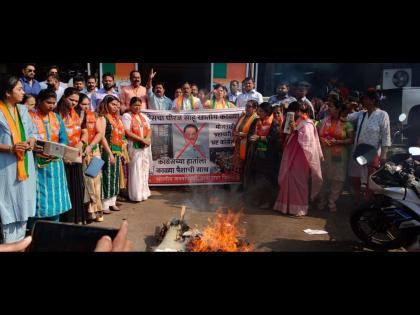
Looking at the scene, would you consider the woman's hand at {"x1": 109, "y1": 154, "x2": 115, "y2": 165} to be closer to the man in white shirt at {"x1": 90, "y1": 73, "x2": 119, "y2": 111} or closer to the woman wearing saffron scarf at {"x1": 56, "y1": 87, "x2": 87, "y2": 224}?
the woman wearing saffron scarf at {"x1": 56, "y1": 87, "x2": 87, "y2": 224}

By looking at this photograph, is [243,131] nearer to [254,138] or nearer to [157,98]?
[254,138]

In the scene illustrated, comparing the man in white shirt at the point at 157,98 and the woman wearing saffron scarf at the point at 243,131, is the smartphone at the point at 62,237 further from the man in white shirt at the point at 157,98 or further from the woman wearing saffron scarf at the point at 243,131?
the man in white shirt at the point at 157,98

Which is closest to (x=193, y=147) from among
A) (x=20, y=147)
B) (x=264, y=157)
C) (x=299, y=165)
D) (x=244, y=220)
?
(x=264, y=157)

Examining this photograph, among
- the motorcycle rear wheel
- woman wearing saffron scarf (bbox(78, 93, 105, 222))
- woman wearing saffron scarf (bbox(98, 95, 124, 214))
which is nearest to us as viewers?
the motorcycle rear wheel

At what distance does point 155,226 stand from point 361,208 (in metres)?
2.46

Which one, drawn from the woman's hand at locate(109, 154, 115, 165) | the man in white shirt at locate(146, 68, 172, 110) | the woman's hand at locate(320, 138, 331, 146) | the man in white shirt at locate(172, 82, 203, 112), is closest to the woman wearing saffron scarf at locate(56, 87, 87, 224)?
the woman's hand at locate(109, 154, 115, 165)

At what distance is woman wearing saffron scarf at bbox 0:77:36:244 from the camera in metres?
3.66

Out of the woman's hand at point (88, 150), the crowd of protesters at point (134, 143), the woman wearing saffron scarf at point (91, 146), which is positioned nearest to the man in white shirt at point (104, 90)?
the crowd of protesters at point (134, 143)

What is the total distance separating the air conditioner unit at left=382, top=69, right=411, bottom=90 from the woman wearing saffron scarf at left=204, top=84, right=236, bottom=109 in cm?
308

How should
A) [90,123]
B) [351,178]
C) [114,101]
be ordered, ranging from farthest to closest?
[351,178]
[114,101]
[90,123]

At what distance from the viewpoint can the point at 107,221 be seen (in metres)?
5.11

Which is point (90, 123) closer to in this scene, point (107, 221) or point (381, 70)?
point (107, 221)

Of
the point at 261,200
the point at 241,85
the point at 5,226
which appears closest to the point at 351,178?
the point at 261,200
